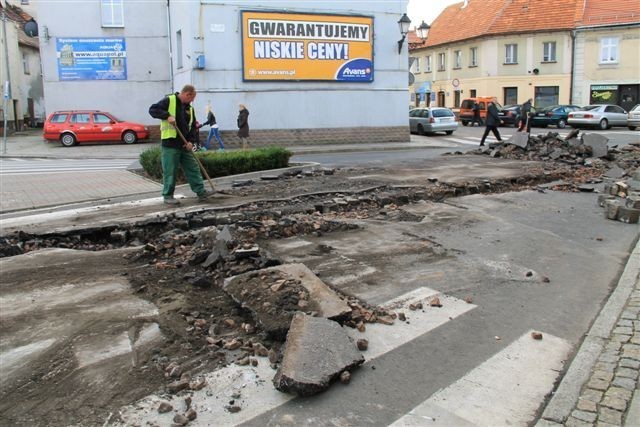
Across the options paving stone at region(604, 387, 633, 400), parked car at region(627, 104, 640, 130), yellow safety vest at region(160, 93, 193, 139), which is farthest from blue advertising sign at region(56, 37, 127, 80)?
paving stone at region(604, 387, 633, 400)

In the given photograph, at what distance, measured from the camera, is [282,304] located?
4.27m

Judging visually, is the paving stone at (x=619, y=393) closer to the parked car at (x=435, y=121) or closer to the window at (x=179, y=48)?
the window at (x=179, y=48)

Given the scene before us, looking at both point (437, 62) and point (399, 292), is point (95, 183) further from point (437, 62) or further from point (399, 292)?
point (437, 62)

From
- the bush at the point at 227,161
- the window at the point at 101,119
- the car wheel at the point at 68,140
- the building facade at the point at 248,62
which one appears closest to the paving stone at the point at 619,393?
the bush at the point at 227,161

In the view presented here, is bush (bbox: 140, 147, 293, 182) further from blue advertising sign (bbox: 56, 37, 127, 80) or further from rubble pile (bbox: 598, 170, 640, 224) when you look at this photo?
blue advertising sign (bbox: 56, 37, 127, 80)

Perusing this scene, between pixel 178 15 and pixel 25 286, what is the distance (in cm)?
2027

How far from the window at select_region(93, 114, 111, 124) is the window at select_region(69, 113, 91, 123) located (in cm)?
29

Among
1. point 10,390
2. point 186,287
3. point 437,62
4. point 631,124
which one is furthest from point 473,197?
point 437,62

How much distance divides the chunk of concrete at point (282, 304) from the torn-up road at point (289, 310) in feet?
0.05

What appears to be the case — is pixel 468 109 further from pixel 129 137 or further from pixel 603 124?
pixel 129 137

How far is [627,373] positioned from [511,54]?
43.9m

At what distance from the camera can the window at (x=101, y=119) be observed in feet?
83.8

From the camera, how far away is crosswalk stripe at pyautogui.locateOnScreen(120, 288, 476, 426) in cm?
310

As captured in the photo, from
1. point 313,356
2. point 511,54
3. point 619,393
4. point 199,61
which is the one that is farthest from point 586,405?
point 511,54
